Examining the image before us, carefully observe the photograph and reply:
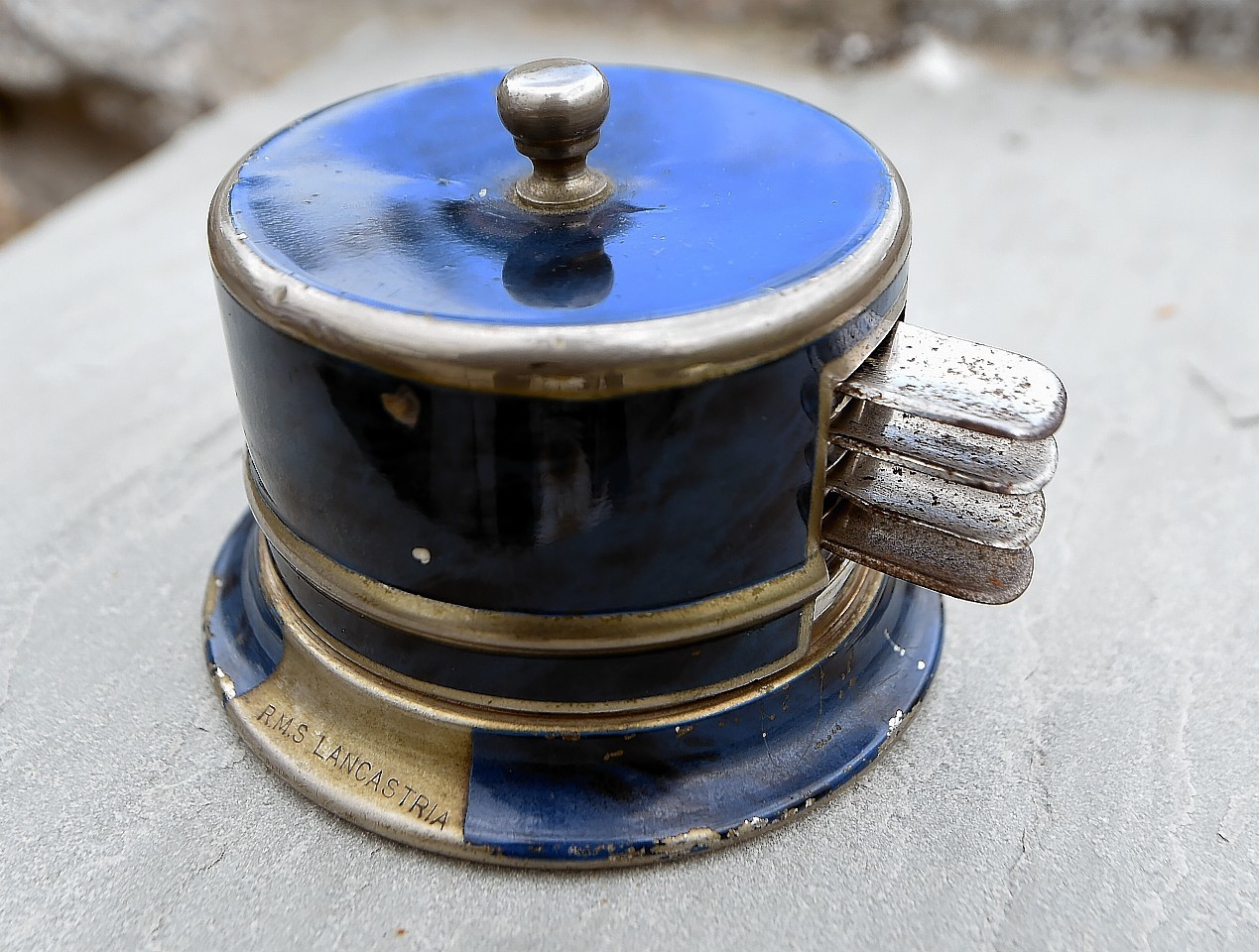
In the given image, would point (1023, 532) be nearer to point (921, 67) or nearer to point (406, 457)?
point (406, 457)

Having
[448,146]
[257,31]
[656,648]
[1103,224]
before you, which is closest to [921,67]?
[1103,224]

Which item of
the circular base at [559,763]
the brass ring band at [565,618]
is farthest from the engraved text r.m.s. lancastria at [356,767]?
the brass ring band at [565,618]

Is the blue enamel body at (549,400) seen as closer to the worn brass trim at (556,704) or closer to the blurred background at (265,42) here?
the worn brass trim at (556,704)

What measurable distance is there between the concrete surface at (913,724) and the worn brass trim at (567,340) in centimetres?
50

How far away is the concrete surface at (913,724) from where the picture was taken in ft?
3.36

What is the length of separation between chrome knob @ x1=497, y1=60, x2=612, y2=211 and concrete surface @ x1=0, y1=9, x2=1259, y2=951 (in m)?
0.64

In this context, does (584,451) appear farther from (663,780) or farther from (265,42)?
(265,42)

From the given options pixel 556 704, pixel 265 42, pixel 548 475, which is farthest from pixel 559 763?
pixel 265 42

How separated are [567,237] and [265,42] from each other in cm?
262

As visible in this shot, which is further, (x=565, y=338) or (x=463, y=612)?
(x=463, y=612)

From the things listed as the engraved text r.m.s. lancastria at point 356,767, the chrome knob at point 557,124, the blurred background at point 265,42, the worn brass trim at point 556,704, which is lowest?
the blurred background at point 265,42

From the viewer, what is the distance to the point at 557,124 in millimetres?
947

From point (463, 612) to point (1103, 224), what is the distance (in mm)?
1797

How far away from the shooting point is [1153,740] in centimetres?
119
